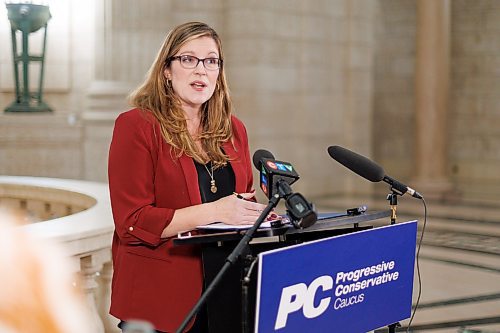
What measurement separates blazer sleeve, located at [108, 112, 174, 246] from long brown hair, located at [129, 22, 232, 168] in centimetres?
8

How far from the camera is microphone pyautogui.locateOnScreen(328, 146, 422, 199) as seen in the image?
256 cm

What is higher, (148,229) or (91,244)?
(148,229)

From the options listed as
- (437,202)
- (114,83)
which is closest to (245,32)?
(114,83)

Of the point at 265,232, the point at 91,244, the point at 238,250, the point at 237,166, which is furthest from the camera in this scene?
the point at 91,244

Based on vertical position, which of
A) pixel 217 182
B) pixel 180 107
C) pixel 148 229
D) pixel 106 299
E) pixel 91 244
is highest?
pixel 180 107

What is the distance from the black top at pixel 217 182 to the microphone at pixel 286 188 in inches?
10.3

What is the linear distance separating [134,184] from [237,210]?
317mm

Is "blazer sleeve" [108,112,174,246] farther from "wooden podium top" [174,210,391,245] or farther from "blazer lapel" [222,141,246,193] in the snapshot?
"blazer lapel" [222,141,246,193]

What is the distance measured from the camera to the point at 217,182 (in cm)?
267

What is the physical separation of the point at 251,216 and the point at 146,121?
43 centimetres

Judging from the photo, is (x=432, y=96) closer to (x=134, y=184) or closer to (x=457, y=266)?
(x=457, y=266)

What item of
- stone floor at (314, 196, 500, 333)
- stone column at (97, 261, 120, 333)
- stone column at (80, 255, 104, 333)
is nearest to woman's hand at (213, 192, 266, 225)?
stone column at (80, 255, 104, 333)

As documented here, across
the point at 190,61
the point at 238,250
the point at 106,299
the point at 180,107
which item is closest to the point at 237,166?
the point at 180,107

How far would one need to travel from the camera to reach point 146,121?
2.55 meters
